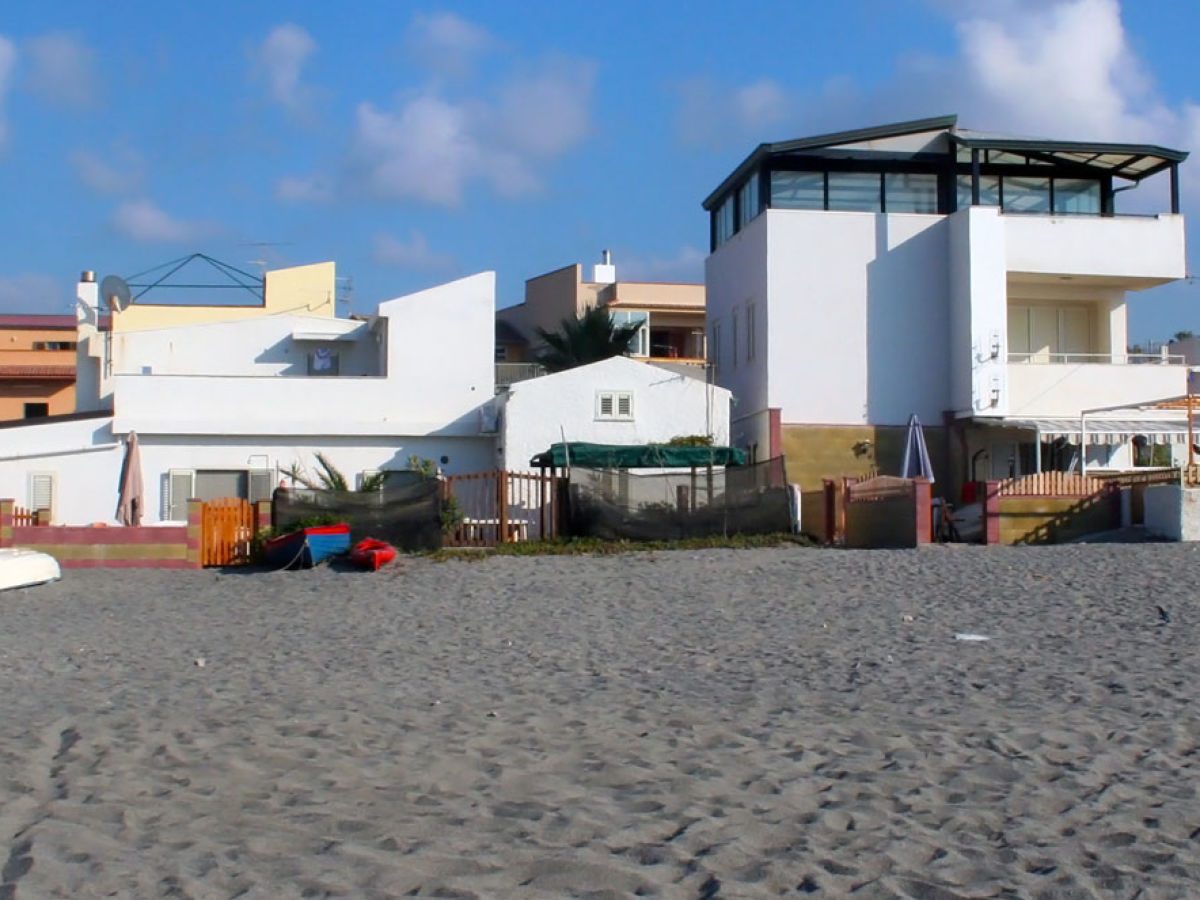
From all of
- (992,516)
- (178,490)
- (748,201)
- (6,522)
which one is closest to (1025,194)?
(748,201)

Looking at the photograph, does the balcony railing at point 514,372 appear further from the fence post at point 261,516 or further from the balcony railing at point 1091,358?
the fence post at point 261,516

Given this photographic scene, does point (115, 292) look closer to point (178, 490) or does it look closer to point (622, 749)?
point (178, 490)

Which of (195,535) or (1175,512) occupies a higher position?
(1175,512)

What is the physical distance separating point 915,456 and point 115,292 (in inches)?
921

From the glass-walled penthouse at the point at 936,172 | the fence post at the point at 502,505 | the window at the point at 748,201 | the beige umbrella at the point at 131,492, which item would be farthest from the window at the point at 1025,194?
the beige umbrella at the point at 131,492

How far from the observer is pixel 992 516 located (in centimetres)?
2547

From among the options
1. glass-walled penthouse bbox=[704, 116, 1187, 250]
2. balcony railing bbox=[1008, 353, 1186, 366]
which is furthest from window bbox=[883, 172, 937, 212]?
balcony railing bbox=[1008, 353, 1186, 366]

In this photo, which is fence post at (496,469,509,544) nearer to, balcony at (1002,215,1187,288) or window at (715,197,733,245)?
balcony at (1002,215,1187,288)

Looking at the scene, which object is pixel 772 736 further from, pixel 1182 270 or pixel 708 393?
pixel 1182 270

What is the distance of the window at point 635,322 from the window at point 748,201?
37.1 feet

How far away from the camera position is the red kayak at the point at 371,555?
22.8 metres

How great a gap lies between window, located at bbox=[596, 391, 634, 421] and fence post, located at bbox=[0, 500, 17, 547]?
42.1 ft

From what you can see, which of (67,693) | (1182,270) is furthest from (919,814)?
(1182,270)

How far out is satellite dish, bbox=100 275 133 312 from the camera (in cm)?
4072
